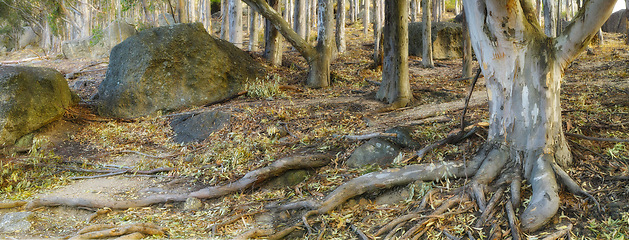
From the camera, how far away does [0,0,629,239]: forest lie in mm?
3873

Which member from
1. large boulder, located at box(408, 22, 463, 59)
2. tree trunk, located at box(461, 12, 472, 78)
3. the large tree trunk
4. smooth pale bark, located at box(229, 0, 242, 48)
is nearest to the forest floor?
the large tree trunk

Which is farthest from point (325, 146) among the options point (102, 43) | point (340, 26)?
point (102, 43)

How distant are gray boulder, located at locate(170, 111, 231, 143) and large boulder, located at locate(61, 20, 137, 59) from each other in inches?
468

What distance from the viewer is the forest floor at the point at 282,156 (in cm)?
399

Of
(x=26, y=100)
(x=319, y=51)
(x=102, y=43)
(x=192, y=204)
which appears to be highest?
(x=102, y=43)

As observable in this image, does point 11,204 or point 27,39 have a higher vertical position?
point 27,39

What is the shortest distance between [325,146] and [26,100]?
5225mm

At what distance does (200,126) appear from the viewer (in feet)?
24.5

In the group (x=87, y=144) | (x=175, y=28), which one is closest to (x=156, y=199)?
(x=87, y=144)

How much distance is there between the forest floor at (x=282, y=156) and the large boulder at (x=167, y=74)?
46 cm

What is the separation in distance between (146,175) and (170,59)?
3.87m

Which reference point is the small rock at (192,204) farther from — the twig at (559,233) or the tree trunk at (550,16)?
the tree trunk at (550,16)

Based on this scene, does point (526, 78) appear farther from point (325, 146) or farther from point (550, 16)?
point (550, 16)

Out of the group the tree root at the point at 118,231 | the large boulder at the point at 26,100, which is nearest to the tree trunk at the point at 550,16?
the tree root at the point at 118,231
